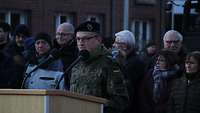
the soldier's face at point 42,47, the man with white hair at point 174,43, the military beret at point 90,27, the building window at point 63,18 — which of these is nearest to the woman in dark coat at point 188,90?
the man with white hair at point 174,43

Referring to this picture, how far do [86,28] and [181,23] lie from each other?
4483mm

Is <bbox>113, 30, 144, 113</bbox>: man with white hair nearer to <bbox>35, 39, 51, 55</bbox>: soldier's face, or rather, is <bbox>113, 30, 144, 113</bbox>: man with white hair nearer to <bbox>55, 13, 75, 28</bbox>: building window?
<bbox>35, 39, 51, 55</bbox>: soldier's face

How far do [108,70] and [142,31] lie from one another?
21.6 m

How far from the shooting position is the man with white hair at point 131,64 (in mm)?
6961

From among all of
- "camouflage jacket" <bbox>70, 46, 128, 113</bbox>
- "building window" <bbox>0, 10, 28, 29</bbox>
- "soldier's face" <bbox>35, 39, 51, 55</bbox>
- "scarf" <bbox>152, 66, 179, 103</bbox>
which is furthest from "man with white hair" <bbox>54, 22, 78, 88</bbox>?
"building window" <bbox>0, 10, 28, 29</bbox>

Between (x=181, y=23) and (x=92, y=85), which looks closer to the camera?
(x=92, y=85)

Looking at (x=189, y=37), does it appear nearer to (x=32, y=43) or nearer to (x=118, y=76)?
(x=32, y=43)

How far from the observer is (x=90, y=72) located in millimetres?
5578

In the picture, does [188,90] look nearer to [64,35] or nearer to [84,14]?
[64,35]

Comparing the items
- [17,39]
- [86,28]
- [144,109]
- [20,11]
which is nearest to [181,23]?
[17,39]

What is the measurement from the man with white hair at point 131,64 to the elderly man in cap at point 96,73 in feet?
3.96

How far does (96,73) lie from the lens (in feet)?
18.1

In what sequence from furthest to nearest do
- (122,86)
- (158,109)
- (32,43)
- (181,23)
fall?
(181,23), (32,43), (158,109), (122,86)

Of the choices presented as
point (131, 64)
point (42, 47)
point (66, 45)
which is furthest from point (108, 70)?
point (42, 47)
